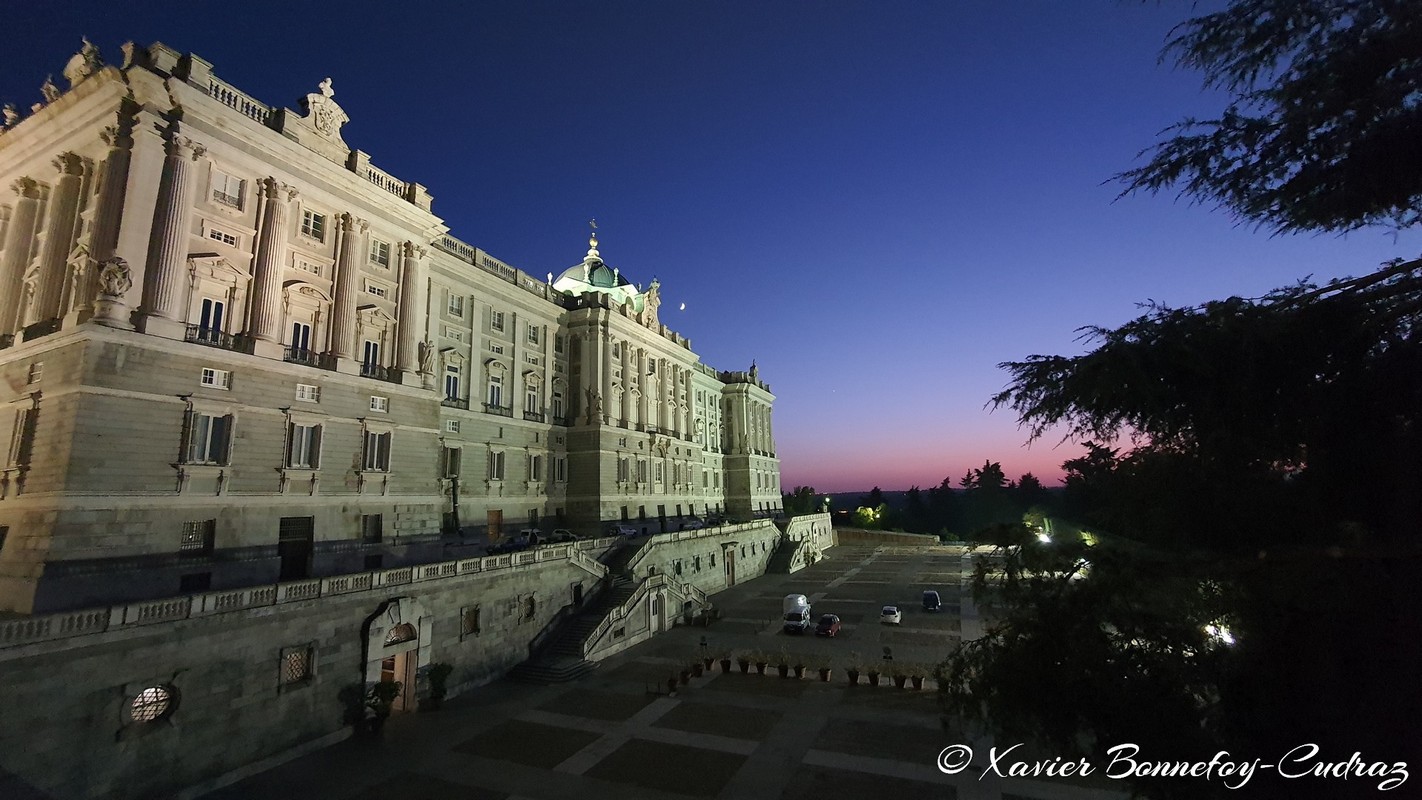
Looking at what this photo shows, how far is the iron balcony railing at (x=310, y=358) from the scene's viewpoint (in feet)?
83.4

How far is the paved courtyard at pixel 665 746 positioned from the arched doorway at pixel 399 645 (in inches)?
50.9

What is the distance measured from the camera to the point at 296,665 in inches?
762

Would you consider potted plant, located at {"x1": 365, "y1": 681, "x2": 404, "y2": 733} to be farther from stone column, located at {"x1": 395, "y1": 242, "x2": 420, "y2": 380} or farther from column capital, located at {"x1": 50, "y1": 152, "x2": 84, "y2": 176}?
column capital, located at {"x1": 50, "y1": 152, "x2": 84, "y2": 176}

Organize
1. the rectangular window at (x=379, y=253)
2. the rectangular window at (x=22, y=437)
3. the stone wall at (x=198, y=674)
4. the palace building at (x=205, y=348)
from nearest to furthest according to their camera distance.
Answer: the stone wall at (x=198, y=674)
the palace building at (x=205, y=348)
the rectangular window at (x=22, y=437)
the rectangular window at (x=379, y=253)

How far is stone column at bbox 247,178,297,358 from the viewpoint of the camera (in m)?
24.1

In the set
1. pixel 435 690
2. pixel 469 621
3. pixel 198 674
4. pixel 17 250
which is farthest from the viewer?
pixel 469 621

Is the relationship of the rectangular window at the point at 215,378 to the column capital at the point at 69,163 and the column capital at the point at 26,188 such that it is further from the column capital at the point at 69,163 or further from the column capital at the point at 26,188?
the column capital at the point at 26,188

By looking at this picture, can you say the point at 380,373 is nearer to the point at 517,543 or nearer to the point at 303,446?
the point at 303,446

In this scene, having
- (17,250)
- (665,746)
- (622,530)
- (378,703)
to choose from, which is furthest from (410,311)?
(665,746)

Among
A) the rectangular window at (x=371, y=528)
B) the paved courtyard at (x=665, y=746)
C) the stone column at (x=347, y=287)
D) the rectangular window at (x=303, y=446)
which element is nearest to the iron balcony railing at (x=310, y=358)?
the stone column at (x=347, y=287)

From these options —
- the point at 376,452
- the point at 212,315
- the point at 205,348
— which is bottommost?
the point at 376,452

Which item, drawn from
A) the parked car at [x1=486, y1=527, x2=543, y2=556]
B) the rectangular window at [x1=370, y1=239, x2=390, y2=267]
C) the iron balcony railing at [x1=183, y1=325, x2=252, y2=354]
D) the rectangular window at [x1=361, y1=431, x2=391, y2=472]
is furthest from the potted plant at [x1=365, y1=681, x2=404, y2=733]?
the rectangular window at [x1=370, y1=239, x2=390, y2=267]

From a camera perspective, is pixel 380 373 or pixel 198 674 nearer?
pixel 198 674

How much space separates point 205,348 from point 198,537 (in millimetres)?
6899
